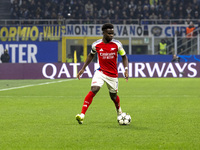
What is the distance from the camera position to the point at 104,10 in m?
41.2

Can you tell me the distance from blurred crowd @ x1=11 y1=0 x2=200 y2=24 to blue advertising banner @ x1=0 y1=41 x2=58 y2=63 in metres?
3.83

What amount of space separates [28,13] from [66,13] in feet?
9.86

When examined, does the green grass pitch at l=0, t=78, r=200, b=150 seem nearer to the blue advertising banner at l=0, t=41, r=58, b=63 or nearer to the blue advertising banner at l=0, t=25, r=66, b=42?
the blue advertising banner at l=0, t=41, r=58, b=63

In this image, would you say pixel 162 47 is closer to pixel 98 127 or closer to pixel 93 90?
pixel 93 90

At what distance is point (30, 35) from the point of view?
3759 cm

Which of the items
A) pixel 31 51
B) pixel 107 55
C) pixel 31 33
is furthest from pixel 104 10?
pixel 107 55

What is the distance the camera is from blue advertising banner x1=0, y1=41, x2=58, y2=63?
37031 millimetres

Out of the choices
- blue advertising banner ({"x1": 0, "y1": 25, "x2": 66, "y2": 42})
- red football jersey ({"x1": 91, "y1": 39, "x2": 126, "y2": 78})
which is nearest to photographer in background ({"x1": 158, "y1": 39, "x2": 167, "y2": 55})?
blue advertising banner ({"x1": 0, "y1": 25, "x2": 66, "y2": 42})

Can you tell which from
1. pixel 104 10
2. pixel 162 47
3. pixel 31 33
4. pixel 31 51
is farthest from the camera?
pixel 104 10

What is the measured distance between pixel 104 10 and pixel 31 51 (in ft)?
24.4

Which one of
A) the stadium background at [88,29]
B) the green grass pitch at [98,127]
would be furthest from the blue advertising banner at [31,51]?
the green grass pitch at [98,127]

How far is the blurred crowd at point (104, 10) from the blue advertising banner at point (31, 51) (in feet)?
12.6

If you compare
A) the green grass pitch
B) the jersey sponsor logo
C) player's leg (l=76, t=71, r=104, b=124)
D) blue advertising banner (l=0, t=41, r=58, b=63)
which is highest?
the jersey sponsor logo

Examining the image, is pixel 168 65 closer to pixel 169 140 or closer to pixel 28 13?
pixel 28 13
